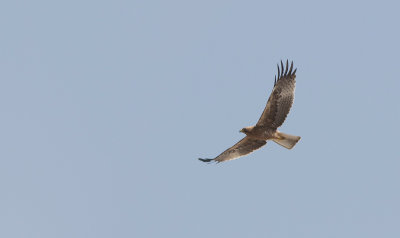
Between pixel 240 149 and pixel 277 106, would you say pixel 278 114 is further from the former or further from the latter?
pixel 240 149

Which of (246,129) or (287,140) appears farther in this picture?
(246,129)

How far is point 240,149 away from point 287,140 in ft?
6.29

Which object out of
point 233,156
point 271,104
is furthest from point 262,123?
point 233,156

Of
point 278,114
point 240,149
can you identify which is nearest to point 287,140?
point 278,114

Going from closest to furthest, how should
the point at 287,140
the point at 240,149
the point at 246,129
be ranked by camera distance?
1. the point at 287,140
2. the point at 246,129
3. the point at 240,149

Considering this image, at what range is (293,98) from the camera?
16609 millimetres

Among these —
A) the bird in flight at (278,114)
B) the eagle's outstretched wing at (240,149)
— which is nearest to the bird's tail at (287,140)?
the bird in flight at (278,114)

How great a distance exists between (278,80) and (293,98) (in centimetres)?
68

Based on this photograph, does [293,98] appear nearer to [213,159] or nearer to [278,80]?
[278,80]

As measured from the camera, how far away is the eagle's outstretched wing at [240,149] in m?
17.8

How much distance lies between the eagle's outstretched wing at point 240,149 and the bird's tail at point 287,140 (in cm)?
117

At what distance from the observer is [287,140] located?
1656cm

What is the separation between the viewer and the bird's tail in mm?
16469

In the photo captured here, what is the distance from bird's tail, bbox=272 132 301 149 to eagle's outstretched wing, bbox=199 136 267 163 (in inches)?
46.1
